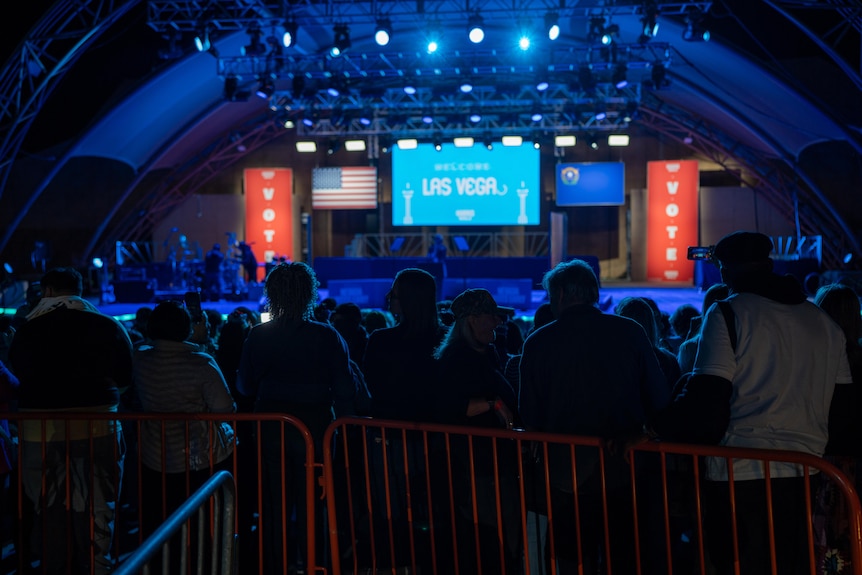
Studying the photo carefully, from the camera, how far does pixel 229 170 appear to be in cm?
2566

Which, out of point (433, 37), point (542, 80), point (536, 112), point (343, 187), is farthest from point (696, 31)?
point (343, 187)

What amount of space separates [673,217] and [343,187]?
10150 mm

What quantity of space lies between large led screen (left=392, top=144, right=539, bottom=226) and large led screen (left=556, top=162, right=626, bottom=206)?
3.83ft

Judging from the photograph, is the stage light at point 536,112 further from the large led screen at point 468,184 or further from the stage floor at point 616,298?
the stage floor at point 616,298

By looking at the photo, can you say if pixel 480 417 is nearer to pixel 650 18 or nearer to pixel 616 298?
pixel 650 18

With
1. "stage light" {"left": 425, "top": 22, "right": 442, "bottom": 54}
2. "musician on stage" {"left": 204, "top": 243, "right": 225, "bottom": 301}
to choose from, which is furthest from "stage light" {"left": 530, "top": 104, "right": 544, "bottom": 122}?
"musician on stage" {"left": 204, "top": 243, "right": 225, "bottom": 301}

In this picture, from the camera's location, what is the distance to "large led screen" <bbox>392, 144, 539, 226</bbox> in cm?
2291

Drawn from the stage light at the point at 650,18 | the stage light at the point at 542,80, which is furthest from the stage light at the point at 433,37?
the stage light at the point at 650,18

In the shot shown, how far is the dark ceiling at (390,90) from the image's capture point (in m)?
13.8

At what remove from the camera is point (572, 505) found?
A: 318 centimetres

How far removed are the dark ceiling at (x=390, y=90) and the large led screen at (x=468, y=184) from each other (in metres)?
0.91

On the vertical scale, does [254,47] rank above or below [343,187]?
above

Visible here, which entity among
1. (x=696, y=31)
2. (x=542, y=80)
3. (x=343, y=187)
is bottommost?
(x=343, y=187)

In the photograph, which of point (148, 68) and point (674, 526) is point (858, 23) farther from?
point (148, 68)
